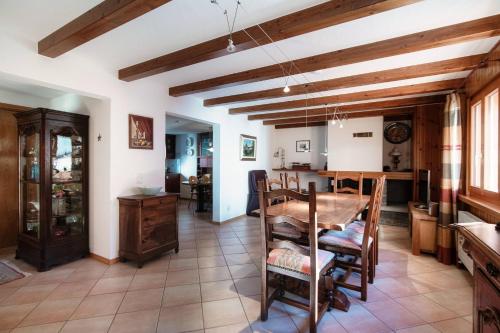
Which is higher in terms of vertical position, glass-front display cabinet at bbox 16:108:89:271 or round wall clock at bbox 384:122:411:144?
round wall clock at bbox 384:122:411:144

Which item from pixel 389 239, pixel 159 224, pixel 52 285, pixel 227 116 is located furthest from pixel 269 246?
pixel 227 116

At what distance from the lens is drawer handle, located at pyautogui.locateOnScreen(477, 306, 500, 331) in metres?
0.91

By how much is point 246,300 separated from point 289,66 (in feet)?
8.10

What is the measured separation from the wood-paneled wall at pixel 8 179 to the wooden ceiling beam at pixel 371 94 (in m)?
3.78

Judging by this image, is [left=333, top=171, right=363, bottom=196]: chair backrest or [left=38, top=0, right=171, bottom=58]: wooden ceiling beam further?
[left=333, top=171, right=363, bottom=196]: chair backrest

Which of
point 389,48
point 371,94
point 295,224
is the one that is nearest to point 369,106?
point 371,94

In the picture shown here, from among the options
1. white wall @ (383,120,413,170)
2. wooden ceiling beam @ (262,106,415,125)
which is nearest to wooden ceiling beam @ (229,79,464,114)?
wooden ceiling beam @ (262,106,415,125)

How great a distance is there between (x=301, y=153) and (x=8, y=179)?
6.02 meters

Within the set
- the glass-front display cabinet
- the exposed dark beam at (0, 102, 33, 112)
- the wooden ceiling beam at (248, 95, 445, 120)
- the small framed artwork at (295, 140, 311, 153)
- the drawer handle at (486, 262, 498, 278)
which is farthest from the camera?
the small framed artwork at (295, 140, 311, 153)

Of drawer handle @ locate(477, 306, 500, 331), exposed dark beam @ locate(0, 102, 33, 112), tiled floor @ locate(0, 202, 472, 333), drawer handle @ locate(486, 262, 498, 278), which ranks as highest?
exposed dark beam @ locate(0, 102, 33, 112)

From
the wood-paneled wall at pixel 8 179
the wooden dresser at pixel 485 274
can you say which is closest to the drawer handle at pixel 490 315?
the wooden dresser at pixel 485 274

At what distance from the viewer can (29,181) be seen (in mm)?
3012

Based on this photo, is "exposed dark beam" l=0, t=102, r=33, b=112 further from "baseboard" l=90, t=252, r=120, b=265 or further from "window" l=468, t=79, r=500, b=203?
"window" l=468, t=79, r=500, b=203

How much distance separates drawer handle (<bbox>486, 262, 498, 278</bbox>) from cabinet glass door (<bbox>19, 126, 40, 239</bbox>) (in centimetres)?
400
